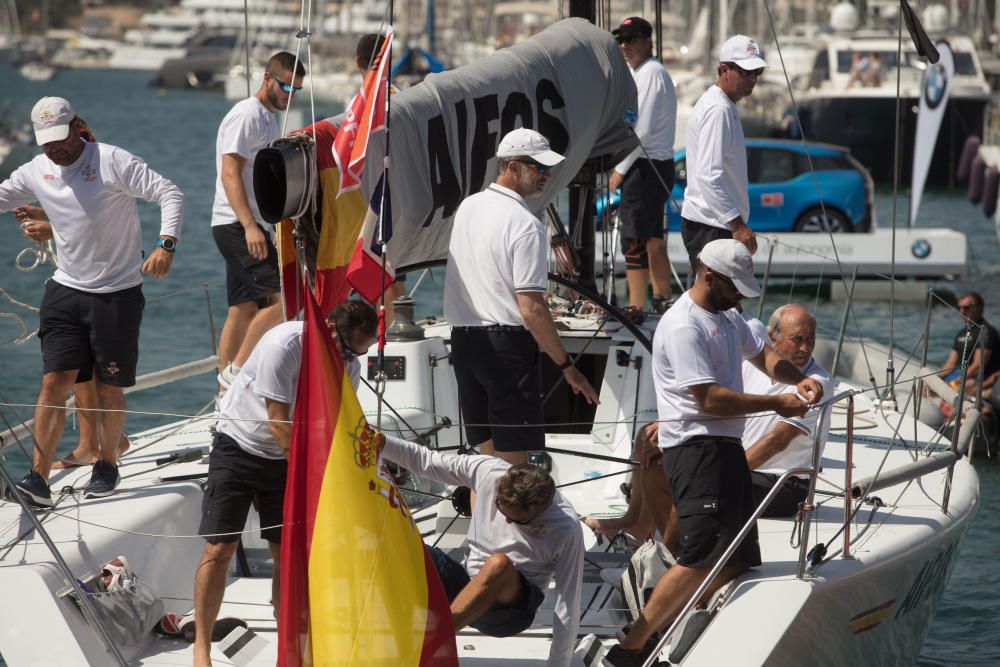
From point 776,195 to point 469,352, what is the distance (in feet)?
44.7

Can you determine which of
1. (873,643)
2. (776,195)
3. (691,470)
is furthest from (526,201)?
(776,195)

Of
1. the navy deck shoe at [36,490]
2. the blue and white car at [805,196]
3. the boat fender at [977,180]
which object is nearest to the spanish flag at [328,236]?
the navy deck shoe at [36,490]

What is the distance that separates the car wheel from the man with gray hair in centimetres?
1295

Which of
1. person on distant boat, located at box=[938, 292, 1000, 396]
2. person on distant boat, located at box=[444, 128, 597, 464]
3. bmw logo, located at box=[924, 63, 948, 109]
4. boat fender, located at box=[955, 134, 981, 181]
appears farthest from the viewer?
boat fender, located at box=[955, 134, 981, 181]

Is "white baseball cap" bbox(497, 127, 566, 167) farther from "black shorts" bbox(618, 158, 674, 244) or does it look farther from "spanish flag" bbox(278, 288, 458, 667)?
"black shorts" bbox(618, 158, 674, 244)

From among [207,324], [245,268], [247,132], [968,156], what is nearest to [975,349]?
[245,268]

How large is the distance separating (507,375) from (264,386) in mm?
964

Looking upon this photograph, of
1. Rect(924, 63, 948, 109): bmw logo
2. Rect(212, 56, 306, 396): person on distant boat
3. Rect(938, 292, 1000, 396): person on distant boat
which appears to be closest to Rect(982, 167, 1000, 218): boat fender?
Rect(924, 63, 948, 109): bmw logo

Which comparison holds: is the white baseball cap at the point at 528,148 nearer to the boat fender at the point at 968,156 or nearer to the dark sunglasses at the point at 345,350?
the dark sunglasses at the point at 345,350

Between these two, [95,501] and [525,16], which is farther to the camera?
[525,16]

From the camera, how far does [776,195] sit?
17.7 meters

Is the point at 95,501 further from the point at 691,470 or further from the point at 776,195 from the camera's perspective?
the point at 776,195

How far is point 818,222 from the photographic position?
698 inches

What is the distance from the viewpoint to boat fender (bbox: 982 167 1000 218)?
2472 cm
